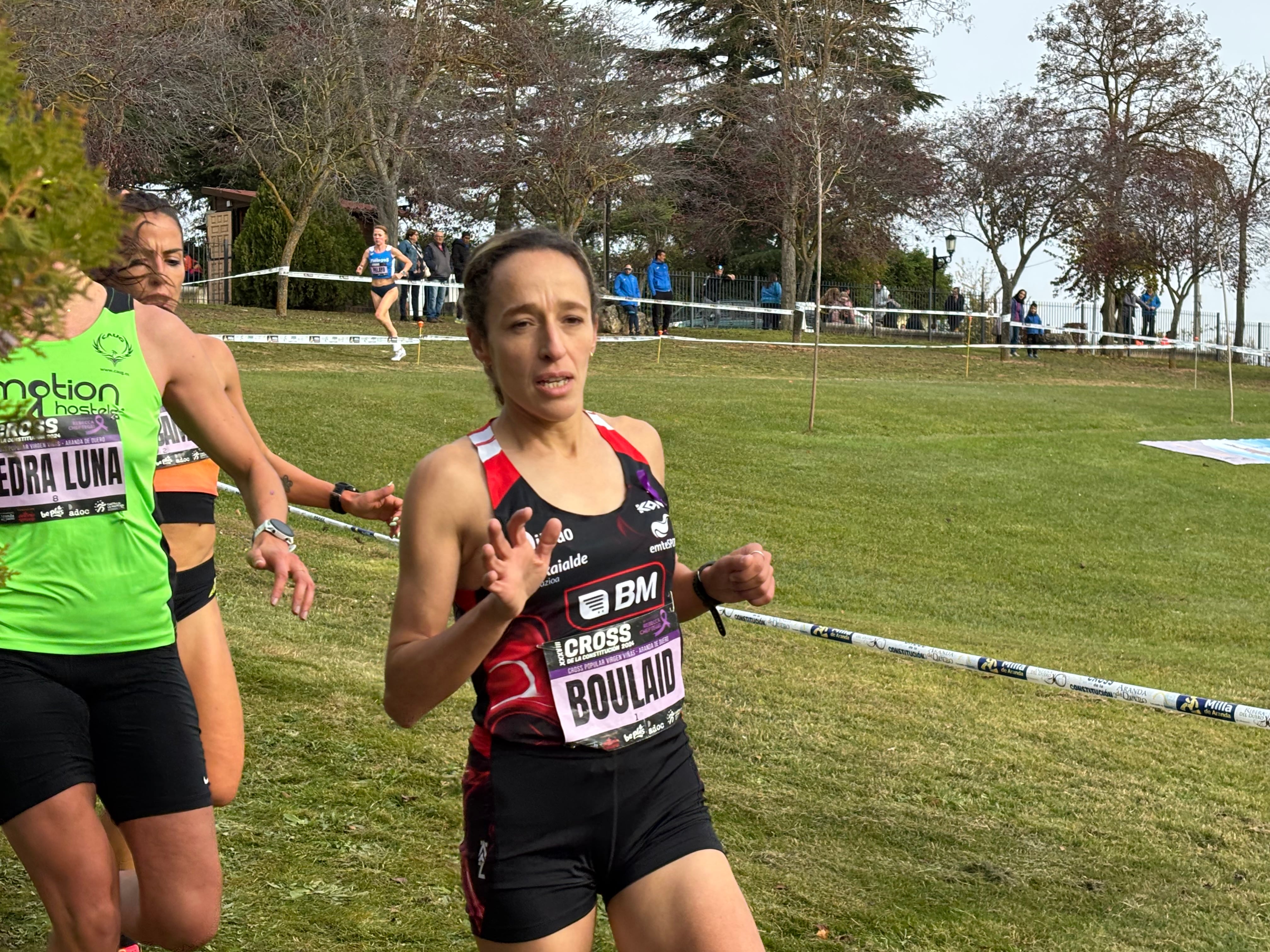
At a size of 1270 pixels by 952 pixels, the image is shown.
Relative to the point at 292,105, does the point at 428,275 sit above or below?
below

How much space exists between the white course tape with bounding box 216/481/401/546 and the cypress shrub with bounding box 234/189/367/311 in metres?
19.8

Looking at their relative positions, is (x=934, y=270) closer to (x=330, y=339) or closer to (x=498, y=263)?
(x=330, y=339)

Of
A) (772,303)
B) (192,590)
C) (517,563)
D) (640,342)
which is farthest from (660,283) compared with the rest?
(517,563)

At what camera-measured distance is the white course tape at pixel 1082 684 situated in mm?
4676

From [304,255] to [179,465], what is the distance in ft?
97.6

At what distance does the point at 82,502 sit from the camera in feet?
9.89

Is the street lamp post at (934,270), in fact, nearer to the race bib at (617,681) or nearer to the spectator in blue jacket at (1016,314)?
the spectator in blue jacket at (1016,314)

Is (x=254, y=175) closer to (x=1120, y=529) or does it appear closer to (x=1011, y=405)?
(x=1011, y=405)

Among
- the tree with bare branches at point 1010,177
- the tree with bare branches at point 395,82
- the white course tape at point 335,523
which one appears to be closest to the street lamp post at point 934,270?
the tree with bare branches at point 1010,177

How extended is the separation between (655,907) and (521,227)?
137cm

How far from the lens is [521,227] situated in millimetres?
2871

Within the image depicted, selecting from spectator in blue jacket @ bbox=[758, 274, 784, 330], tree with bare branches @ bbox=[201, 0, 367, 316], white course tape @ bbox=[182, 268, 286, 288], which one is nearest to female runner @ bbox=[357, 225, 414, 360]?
white course tape @ bbox=[182, 268, 286, 288]

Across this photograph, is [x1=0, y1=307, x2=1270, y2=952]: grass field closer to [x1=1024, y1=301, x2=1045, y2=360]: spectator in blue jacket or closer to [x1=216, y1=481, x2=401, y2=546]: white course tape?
[x1=216, y1=481, x2=401, y2=546]: white course tape

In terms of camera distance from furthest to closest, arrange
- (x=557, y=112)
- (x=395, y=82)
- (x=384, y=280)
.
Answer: (x=557, y=112), (x=395, y=82), (x=384, y=280)
